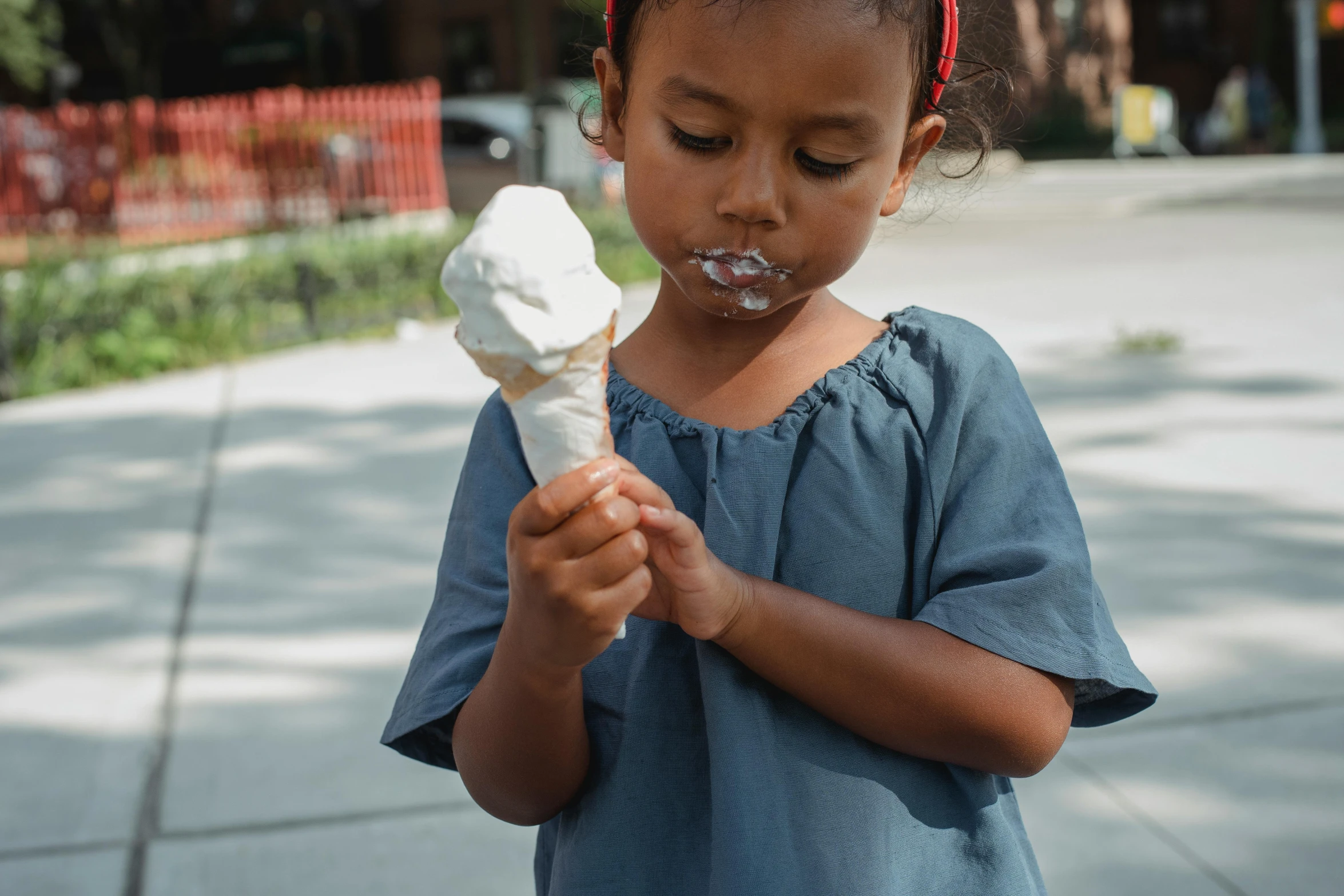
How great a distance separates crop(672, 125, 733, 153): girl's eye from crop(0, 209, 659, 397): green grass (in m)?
6.54

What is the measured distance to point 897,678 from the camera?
1.22 m

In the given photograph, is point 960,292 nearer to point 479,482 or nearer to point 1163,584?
point 1163,584

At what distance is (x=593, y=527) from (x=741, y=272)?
1.06 feet

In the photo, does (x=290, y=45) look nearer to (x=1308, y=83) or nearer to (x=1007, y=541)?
(x=1308, y=83)

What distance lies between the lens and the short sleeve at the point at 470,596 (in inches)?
52.2

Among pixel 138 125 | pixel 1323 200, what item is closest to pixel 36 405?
pixel 138 125

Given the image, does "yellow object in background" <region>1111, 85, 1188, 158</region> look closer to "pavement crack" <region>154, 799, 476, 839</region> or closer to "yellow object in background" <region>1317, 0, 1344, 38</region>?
"yellow object in background" <region>1317, 0, 1344, 38</region>

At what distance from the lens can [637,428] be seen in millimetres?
1341

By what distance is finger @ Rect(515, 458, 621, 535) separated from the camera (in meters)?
1.03

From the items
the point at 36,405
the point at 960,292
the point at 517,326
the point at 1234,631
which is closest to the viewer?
the point at 517,326

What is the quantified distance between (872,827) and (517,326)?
63cm

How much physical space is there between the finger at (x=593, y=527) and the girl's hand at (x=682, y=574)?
0.03m

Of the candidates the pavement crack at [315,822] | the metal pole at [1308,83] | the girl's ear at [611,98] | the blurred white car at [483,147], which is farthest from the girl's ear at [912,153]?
the metal pole at [1308,83]

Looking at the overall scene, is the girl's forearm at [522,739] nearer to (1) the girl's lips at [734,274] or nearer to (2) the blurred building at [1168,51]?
(1) the girl's lips at [734,274]
